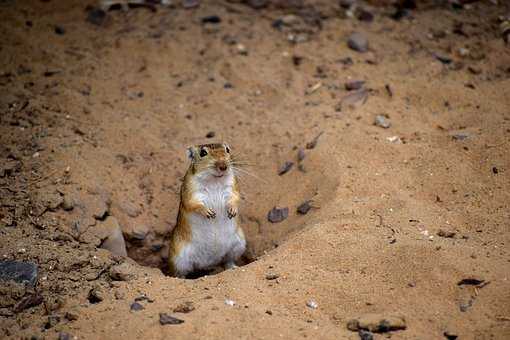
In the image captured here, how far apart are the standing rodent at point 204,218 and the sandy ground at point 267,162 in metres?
0.40

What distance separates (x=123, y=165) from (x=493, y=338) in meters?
3.83

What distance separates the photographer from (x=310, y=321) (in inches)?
169

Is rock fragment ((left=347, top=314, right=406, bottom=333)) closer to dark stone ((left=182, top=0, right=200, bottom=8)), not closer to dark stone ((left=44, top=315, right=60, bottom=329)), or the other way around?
dark stone ((left=44, top=315, right=60, bottom=329))

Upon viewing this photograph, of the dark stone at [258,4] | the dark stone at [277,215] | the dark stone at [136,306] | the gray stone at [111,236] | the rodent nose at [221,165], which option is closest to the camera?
the dark stone at [136,306]

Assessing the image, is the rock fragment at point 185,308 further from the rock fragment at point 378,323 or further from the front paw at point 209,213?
the front paw at point 209,213

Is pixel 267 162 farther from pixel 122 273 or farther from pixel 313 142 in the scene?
pixel 122 273

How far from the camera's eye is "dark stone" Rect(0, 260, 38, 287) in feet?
15.4

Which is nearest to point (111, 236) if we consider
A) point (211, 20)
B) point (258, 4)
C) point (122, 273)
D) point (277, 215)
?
Result: point (122, 273)

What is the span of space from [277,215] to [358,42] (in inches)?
103

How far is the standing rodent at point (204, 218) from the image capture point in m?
5.64

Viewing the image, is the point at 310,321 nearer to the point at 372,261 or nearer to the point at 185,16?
the point at 372,261

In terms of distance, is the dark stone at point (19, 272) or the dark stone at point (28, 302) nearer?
the dark stone at point (28, 302)

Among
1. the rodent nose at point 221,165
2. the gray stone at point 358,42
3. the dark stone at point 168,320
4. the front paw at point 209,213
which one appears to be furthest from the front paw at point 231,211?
the gray stone at point 358,42

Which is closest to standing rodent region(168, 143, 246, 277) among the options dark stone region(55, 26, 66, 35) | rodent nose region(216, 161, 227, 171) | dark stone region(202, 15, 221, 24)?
rodent nose region(216, 161, 227, 171)
